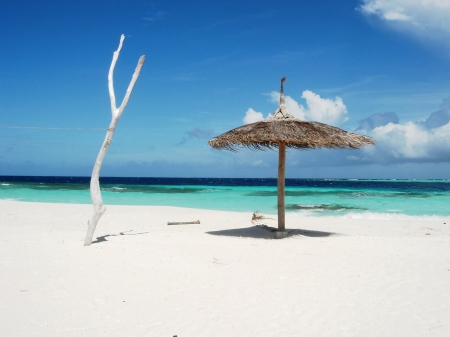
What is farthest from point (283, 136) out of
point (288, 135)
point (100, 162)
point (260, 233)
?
point (100, 162)

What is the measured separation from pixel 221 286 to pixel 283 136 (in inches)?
125

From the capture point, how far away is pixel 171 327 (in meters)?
3.18

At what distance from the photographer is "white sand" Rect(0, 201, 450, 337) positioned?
127 inches

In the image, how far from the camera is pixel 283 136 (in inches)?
263

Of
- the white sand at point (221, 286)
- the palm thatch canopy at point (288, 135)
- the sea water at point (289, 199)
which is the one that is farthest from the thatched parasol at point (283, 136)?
the sea water at point (289, 199)

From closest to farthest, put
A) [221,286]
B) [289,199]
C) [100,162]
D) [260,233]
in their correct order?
[221,286], [100,162], [260,233], [289,199]

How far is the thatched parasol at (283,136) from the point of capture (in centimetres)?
671

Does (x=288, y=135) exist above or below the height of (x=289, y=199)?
above

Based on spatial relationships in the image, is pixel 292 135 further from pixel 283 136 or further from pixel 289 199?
pixel 289 199

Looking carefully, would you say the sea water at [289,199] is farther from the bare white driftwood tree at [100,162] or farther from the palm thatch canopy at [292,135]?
the bare white driftwood tree at [100,162]

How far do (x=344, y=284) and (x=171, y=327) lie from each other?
2076 millimetres

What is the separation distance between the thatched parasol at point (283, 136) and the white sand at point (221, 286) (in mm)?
1682

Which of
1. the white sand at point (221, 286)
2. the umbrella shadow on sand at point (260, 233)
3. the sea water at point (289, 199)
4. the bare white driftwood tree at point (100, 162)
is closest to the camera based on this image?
the white sand at point (221, 286)

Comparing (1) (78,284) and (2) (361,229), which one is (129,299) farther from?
(2) (361,229)
